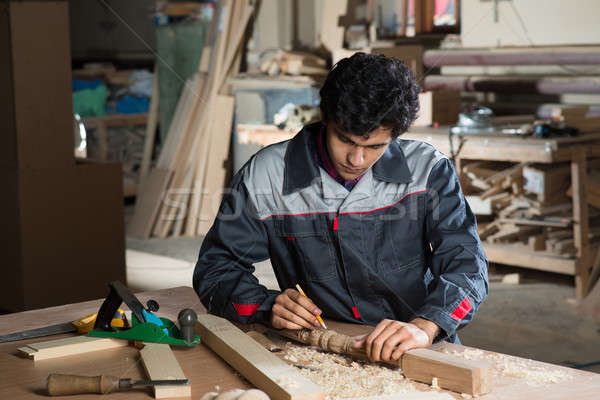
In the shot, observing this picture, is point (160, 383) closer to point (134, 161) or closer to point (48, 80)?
point (48, 80)

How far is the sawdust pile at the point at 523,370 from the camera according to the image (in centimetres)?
148

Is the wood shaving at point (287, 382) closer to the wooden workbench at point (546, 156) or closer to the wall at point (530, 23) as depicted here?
the wooden workbench at point (546, 156)

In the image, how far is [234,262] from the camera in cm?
198

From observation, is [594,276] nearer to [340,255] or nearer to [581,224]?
[581,224]

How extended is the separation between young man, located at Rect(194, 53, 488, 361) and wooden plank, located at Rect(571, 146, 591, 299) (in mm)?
2845

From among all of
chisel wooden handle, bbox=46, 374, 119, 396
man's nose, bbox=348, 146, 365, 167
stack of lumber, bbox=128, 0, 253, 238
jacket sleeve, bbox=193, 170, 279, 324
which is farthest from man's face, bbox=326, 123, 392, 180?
stack of lumber, bbox=128, 0, 253, 238

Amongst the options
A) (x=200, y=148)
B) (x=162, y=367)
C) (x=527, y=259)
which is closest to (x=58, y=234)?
(x=162, y=367)

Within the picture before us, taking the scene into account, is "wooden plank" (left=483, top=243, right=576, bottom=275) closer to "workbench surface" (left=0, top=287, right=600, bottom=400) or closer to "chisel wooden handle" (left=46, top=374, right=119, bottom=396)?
"workbench surface" (left=0, top=287, right=600, bottom=400)

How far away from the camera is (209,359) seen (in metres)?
1.63

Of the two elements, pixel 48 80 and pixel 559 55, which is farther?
pixel 559 55

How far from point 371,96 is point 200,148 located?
488cm

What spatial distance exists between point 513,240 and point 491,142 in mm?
809


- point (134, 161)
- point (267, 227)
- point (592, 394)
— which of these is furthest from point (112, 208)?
point (134, 161)

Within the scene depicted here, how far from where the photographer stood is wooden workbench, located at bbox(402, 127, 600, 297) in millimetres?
4457
